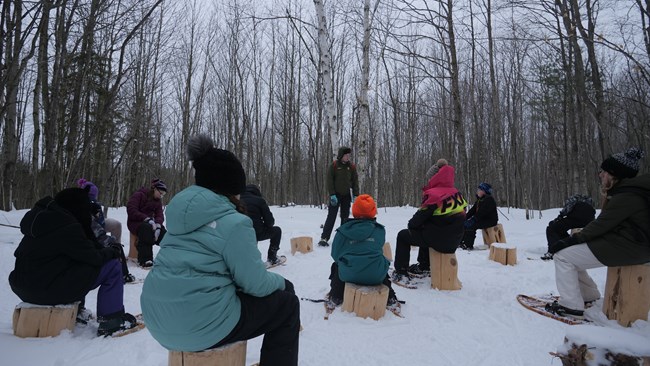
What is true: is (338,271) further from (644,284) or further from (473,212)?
(473,212)

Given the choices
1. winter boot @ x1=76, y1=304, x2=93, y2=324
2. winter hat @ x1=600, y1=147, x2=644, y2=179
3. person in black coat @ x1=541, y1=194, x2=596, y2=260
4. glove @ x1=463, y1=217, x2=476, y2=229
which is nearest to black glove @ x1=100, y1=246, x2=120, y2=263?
winter boot @ x1=76, y1=304, x2=93, y2=324

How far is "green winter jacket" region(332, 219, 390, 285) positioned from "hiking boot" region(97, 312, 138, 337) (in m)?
2.02

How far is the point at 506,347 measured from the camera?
2980 millimetres

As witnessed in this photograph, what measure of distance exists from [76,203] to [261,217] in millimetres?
2897

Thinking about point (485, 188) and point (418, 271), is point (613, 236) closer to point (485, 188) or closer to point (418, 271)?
point (418, 271)

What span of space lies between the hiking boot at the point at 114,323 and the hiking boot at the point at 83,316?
0.74ft

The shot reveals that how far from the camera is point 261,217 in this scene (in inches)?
225

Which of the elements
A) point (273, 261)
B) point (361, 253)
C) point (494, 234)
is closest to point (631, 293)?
point (361, 253)

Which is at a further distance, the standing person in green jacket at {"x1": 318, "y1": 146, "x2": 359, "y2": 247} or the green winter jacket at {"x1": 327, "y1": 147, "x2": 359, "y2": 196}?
the green winter jacket at {"x1": 327, "y1": 147, "x2": 359, "y2": 196}

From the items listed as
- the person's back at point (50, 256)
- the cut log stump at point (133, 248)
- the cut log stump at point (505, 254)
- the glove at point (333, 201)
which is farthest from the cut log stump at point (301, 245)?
the person's back at point (50, 256)

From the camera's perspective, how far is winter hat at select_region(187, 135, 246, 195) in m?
2.06

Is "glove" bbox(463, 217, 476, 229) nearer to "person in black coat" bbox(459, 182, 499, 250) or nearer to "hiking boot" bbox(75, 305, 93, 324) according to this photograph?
"person in black coat" bbox(459, 182, 499, 250)

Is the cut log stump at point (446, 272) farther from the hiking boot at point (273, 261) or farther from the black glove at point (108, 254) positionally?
the black glove at point (108, 254)

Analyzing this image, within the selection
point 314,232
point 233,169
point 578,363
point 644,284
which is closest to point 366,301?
point 578,363
